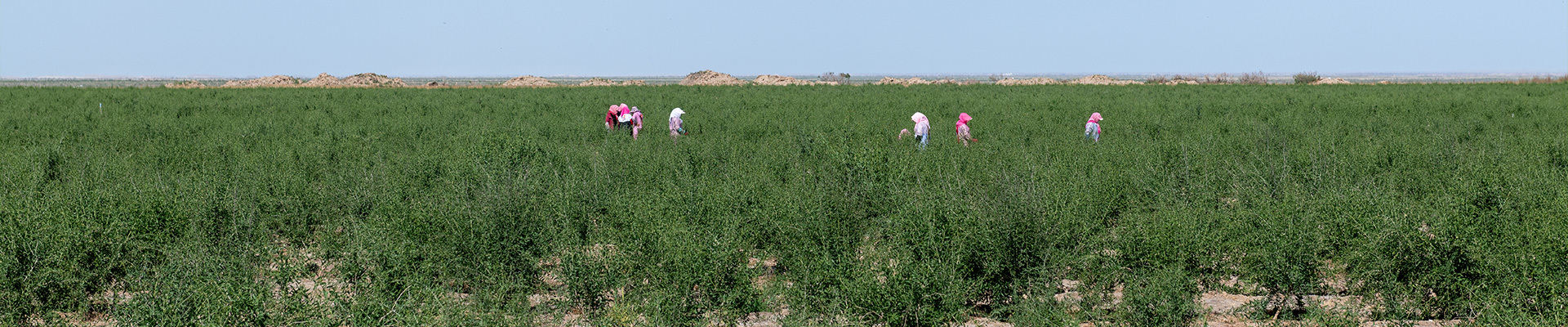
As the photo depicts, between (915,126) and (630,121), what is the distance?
5338 mm

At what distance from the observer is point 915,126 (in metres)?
14.4

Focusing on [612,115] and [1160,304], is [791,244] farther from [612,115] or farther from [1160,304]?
[612,115]

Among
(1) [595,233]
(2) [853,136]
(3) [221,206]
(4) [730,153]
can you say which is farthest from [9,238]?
(2) [853,136]

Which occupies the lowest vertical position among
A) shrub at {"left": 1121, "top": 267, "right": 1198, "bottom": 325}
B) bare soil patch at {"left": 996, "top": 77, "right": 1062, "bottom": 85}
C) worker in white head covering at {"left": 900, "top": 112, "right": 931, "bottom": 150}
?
shrub at {"left": 1121, "top": 267, "right": 1198, "bottom": 325}

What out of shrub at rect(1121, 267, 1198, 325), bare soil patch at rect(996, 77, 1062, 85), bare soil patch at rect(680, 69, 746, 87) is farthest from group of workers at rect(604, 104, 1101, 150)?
bare soil patch at rect(680, 69, 746, 87)

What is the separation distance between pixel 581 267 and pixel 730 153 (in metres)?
7.02

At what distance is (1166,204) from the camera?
27.8ft

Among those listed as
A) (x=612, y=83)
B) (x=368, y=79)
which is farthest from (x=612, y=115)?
(x=368, y=79)

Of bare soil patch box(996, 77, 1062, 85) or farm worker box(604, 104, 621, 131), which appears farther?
bare soil patch box(996, 77, 1062, 85)

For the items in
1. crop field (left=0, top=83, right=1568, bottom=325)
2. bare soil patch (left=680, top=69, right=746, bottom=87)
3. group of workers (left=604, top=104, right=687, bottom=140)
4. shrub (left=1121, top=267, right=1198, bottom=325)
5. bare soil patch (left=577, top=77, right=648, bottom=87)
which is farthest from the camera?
bare soil patch (left=680, top=69, right=746, bottom=87)

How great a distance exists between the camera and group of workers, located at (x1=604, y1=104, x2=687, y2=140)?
53.1 feet

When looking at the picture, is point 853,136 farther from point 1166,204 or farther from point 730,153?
point 1166,204

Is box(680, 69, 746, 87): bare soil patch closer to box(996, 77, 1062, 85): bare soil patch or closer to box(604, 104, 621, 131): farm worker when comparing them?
box(996, 77, 1062, 85): bare soil patch

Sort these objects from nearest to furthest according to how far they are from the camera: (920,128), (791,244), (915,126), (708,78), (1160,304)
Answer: (1160,304), (791,244), (920,128), (915,126), (708,78)
